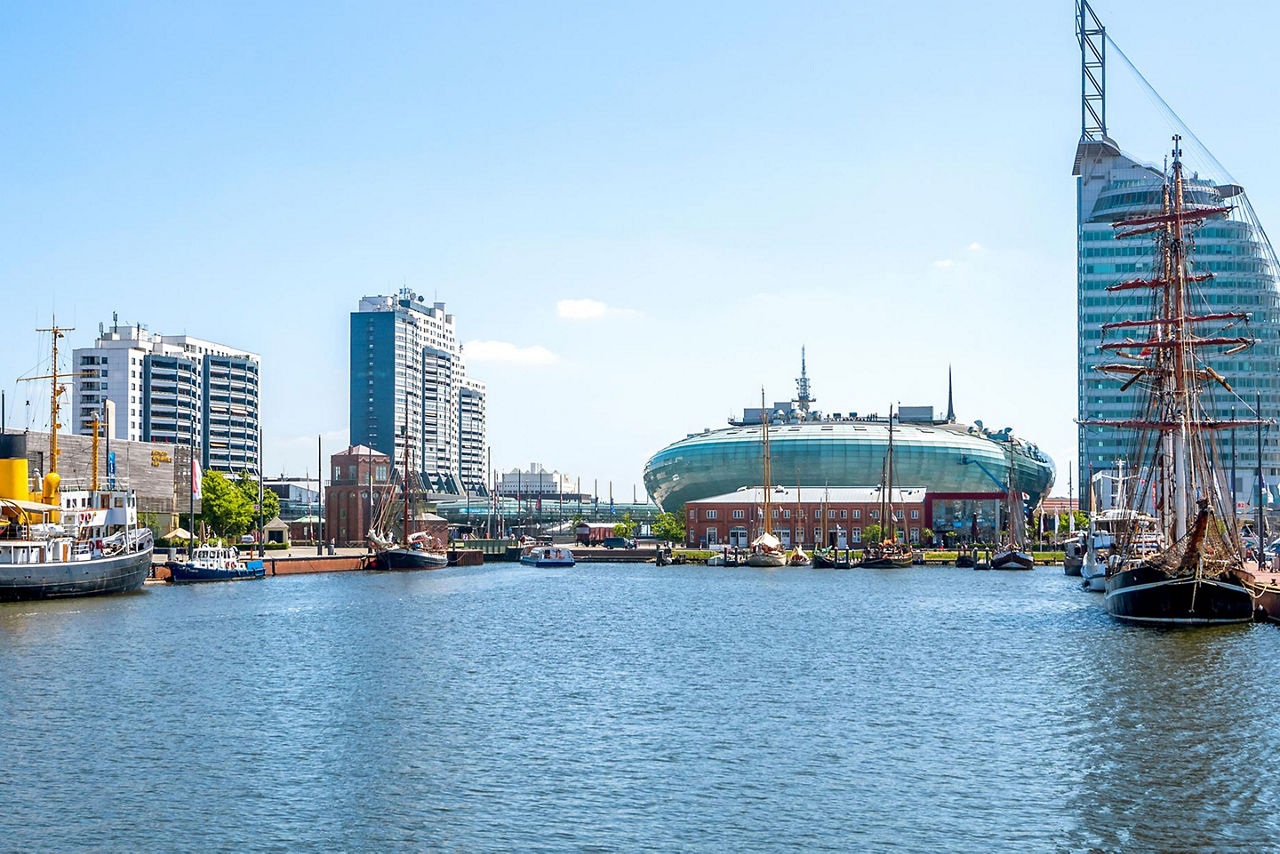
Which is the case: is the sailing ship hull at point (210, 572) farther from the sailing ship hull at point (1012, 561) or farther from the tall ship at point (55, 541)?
the sailing ship hull at point (1012, 561)

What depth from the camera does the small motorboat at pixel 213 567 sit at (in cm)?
13062

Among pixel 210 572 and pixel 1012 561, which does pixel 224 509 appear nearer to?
pixel 210 572

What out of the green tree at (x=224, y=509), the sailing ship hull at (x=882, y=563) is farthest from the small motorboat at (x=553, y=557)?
the sailing ship hull at (x=882, y=563)

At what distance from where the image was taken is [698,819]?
34125 mm

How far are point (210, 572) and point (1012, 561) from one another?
9782cm

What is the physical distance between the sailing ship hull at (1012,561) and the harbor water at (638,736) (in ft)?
297

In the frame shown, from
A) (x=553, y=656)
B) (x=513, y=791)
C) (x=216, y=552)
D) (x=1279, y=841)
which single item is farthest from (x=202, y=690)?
(x=216, y=552)

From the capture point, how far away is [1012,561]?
174 meters

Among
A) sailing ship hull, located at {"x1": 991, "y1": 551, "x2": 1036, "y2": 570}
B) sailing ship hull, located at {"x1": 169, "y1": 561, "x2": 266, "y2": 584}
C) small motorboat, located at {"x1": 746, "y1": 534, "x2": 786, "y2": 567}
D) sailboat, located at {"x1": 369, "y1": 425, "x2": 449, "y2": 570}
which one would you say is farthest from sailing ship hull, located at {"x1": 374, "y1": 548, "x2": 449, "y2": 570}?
sailing ship hull, located at {"x1": 991, "y1": 551, "x2": 1036, "y2": 570}

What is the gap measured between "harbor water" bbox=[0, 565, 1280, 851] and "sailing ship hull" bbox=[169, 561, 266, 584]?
45.8 meters

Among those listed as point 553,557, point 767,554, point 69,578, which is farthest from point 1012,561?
point 69,578

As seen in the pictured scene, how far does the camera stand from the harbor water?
109 ft

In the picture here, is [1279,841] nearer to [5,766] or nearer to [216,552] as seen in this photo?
[5,766]

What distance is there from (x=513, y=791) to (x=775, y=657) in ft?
103
